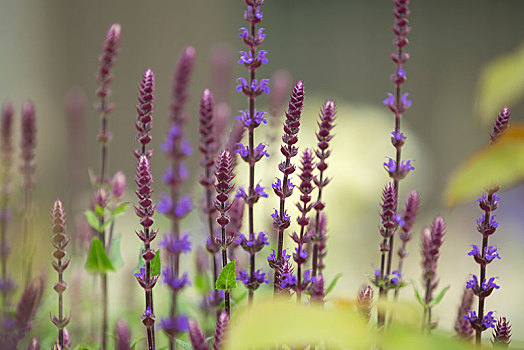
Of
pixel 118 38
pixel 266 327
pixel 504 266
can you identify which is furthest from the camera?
pixel 504 266

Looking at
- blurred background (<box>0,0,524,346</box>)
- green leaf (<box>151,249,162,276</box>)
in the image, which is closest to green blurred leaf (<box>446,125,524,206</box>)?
green leaf (<box>151,249,162,276</box>)

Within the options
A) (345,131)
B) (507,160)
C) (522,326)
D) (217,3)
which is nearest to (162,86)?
(217,3)

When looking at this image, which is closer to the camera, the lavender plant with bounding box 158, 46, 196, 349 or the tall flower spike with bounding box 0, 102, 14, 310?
the lavender plant with bounding box 158, 46, 196, 349

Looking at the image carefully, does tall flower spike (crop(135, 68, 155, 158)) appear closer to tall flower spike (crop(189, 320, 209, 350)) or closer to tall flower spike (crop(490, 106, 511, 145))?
tall flower spike (crop(189, 320, 209, 350))

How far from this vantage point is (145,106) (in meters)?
0.62

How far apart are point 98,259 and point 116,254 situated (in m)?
0.08

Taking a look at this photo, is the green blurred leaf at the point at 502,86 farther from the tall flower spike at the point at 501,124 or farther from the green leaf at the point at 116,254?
the green leaf at the point at 116,254

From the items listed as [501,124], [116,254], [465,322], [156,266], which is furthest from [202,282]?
[501,124]

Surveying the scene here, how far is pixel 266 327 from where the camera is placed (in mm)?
379

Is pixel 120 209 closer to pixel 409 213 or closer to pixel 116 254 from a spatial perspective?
pixel 116 254

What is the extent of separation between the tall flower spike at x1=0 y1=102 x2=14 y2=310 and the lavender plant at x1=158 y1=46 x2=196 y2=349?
33 cm

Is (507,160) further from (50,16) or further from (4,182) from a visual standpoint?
(50,16)

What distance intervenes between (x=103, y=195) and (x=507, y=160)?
0.50 meters

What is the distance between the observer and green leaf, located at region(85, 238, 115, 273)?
737 mm
